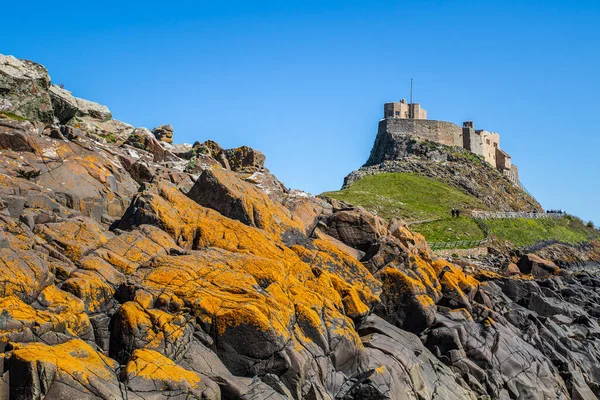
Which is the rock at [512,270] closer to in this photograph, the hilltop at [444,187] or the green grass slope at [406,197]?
the hilltop at [444,187]

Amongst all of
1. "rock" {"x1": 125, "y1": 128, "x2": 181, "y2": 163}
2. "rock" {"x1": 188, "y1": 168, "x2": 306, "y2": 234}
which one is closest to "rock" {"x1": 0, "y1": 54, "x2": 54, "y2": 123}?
"rock" {"x1": 125, "y1": 128, "x2": 181, "y2": 163}

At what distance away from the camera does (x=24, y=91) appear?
4284 cm

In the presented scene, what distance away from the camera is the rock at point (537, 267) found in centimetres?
5644

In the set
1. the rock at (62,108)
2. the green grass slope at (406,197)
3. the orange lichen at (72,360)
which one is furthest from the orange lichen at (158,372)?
the green grass slope at (406,197)

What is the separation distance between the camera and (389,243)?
109 feet

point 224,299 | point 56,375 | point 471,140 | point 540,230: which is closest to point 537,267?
point 224,299

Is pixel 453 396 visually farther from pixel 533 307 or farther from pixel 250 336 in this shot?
pixel 533 307

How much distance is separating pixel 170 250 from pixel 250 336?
18.5 feet

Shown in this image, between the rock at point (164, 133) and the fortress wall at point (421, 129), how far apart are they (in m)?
→ 70.4

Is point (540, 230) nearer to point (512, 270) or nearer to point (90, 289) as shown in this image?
point (512, 270)

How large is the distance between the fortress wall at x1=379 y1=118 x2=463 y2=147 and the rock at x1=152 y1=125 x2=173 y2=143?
2770 inches

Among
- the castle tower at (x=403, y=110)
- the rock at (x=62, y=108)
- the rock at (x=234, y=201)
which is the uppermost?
the castle tower at (x=403, y=110)

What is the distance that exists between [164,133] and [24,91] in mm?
18729

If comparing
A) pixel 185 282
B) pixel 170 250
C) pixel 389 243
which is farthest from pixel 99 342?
pixel 389 243
